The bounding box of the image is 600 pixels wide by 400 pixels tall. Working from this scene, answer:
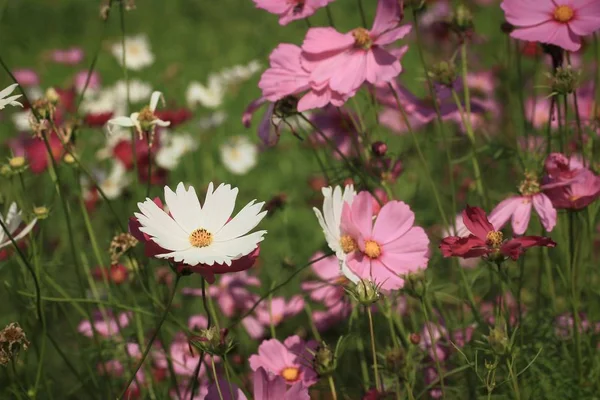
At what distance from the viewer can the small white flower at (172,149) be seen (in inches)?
83.1

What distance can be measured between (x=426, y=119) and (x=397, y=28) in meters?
0.19

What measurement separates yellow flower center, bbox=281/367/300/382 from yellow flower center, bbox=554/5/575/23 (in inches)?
20.3

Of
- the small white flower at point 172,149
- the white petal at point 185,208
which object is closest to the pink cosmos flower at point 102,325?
the white petal at point 185,208

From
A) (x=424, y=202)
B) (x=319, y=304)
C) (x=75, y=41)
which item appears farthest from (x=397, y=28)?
(x=75, y=41)

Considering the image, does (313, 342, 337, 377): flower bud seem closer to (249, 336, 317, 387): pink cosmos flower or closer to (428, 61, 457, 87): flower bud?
(249, 336, 317, 387): pink cosmos flower

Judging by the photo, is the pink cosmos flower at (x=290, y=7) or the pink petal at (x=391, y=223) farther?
the pink cosmos flower at (x=290, y=7)

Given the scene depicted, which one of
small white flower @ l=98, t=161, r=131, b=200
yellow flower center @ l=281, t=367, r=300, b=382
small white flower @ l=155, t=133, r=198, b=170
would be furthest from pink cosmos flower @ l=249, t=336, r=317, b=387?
small white flower @ l=155, t=133, r=198, b=170

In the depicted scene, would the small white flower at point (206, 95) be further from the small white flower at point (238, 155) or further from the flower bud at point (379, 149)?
the flower bud at point (379, 149)

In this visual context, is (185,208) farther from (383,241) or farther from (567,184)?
(567,184)

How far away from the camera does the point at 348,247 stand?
2.82 feet

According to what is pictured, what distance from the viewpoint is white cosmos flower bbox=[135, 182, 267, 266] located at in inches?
27.8

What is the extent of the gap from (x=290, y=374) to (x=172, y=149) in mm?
1271

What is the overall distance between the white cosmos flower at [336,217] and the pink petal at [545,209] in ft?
0.68

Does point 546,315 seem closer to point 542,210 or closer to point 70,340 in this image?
point 542,210
